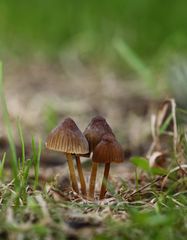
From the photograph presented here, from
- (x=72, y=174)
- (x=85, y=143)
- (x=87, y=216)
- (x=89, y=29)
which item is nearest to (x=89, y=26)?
(x=89, y=29)

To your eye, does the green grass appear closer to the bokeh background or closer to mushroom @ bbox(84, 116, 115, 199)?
mushroom @ bbox(84, 116, 115, 199)

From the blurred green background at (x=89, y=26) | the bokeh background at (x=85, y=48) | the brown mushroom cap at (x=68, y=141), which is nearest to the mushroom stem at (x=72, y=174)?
the brown mushroom cap at (x=68, y=141)

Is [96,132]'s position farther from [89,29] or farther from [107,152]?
[89,29]

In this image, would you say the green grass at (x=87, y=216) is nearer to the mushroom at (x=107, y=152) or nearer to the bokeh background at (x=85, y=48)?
the mushroom at (x=107, y=152)

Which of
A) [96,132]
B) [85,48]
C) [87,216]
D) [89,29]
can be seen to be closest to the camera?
[87,216]

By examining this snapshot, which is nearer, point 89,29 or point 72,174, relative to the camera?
point 72,174
